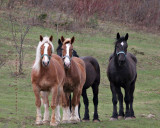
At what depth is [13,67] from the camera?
2161 cm

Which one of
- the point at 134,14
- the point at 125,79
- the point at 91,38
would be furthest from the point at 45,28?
the point at 125,79

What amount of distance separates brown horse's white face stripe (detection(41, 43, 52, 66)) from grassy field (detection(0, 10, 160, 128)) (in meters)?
1.58

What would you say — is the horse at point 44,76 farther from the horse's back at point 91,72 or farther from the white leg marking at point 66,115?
the horse's back at point 91,72

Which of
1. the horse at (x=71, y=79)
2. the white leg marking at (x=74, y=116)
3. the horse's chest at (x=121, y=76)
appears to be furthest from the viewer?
the horse's chest at (x=121, y=76)

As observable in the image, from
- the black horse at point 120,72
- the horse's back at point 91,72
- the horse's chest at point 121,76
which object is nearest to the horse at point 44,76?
the horse's back at point 91,72

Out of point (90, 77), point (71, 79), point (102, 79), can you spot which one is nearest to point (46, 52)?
point (71, 79)

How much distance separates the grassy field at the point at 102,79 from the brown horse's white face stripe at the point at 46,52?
158 cm

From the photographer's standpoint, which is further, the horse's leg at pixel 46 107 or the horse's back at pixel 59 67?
the horse's back at pixel 59 67

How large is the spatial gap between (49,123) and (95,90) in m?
3.15

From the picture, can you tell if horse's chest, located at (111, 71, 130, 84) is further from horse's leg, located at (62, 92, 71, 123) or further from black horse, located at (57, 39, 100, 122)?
horse's leg, located at (62, 92, 71, 123)

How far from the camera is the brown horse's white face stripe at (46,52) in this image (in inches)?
364

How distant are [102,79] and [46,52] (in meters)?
12.9

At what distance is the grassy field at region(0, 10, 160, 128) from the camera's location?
450 inches

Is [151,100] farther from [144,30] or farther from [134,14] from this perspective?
[134,14]
